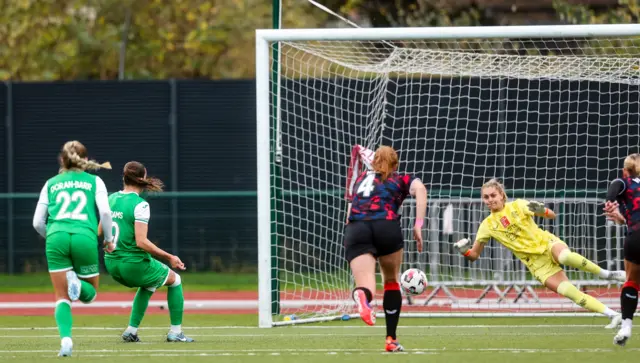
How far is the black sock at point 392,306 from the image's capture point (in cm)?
965

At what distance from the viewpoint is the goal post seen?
12.9 meters

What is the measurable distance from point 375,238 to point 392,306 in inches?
23.3

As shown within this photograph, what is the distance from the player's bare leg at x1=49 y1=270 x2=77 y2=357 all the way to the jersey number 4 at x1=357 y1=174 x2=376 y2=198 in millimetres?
2525

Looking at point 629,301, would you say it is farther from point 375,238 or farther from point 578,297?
point 375,238

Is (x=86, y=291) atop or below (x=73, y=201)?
below

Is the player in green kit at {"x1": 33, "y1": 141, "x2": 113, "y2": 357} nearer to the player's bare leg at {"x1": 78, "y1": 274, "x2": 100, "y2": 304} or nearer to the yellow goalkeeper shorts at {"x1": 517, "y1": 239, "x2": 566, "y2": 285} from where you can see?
the player's bare leg at {"x1": 78, "y1": 274, "x2": 100, "y2": 304}

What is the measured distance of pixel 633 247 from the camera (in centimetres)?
1020

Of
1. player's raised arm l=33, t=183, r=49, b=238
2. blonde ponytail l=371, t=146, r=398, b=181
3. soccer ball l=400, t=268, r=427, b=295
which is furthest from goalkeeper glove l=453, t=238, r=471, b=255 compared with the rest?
player's raised arm l=33, t=183, r=49, b=238

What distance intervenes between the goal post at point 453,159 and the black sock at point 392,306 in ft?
10.5

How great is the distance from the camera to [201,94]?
22.2m

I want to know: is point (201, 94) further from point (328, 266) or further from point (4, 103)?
point (328, 266)

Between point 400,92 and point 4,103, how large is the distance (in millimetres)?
7969

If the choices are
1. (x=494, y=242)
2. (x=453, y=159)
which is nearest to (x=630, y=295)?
(x=494, y=242)

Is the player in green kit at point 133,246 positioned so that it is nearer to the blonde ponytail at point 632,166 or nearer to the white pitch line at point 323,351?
the white pitch line at point 323,351
